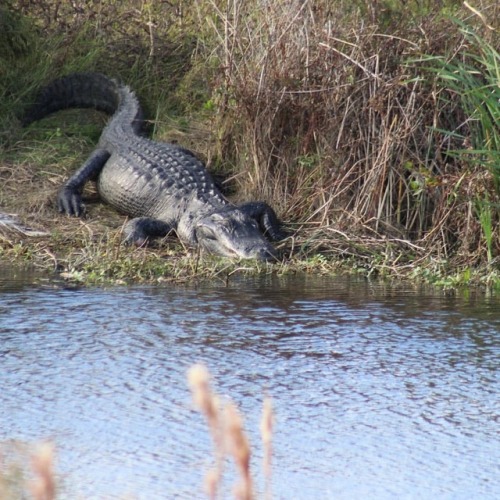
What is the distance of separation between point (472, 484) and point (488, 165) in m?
3.26

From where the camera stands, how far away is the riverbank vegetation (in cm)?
629

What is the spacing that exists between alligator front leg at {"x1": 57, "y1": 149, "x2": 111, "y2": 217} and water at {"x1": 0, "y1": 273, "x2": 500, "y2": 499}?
1674 millimetres

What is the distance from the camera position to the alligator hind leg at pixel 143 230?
22.9 ft

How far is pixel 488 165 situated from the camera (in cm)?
604

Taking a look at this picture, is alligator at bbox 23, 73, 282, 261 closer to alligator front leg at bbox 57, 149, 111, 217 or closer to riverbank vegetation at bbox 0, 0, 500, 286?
alligator front leg at bbox 57, 149, 111, 217

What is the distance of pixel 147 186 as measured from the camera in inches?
310

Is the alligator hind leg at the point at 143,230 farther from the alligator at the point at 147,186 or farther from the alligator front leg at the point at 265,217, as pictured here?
the alligator front leg at the point at 265,217

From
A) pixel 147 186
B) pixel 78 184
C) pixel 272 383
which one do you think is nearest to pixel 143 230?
pixel 147 186

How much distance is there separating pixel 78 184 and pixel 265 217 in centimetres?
160

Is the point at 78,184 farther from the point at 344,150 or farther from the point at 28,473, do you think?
the point at 28,473

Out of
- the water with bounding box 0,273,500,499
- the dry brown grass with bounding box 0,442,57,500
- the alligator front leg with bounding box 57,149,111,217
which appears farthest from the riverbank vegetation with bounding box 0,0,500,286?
the dry brown grass with bounding box 0,442,57,500

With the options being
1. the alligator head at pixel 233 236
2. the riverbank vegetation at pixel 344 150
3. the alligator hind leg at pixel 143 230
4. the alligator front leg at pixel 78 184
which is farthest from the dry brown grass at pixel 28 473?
the alligator front leg at pixel 78 184

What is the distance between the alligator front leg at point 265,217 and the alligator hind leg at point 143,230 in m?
0.58

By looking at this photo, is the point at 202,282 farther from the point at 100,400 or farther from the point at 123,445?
the point at 123,445
